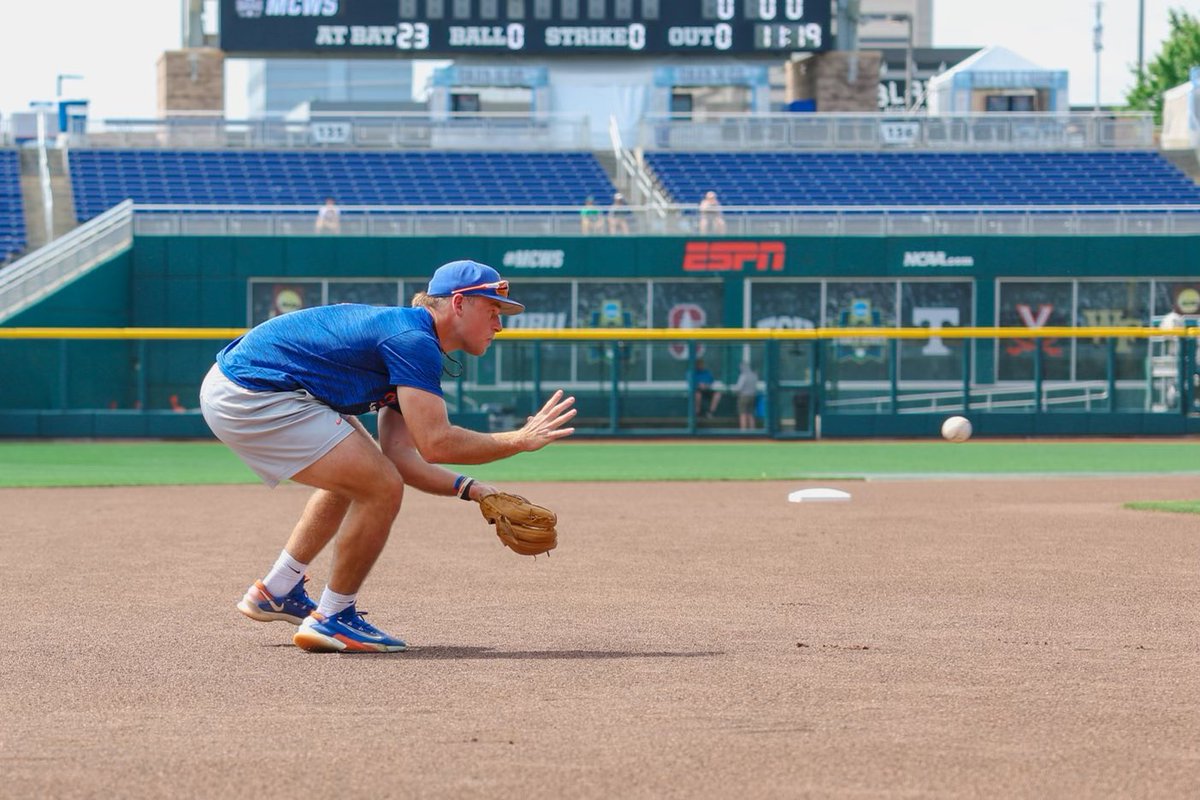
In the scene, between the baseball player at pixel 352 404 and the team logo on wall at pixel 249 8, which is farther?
the team logo on wall at pixel 249 8

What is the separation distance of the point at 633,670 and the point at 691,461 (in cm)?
1591

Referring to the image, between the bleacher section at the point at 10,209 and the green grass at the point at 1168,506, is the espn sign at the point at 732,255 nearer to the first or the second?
the bleacher section at the point at 10,209

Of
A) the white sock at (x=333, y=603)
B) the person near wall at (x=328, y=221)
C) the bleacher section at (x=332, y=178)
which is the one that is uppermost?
the bleacher section at (x=332, y=178)

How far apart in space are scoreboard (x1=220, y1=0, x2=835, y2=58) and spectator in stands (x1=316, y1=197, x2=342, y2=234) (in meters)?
7.73

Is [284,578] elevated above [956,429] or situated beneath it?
elevated above

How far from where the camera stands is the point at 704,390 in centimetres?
2681

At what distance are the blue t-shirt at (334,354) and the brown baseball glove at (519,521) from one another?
52 centimetres

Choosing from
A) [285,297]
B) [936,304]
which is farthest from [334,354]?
[936,304]

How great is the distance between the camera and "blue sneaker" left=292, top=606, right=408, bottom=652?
21.4 feet

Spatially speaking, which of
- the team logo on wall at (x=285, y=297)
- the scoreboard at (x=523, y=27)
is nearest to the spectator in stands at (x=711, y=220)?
the team logo on wall at (x=285, y=297)

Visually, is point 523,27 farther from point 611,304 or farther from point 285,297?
point 285,297

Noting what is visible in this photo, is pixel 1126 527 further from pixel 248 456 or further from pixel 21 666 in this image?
pixel 21 666

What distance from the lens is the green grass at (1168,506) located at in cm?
1318

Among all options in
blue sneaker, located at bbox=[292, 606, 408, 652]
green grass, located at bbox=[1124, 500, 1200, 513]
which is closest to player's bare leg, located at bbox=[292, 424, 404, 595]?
blue sneaker, located at bbox=[292, 606, 408, 652]
